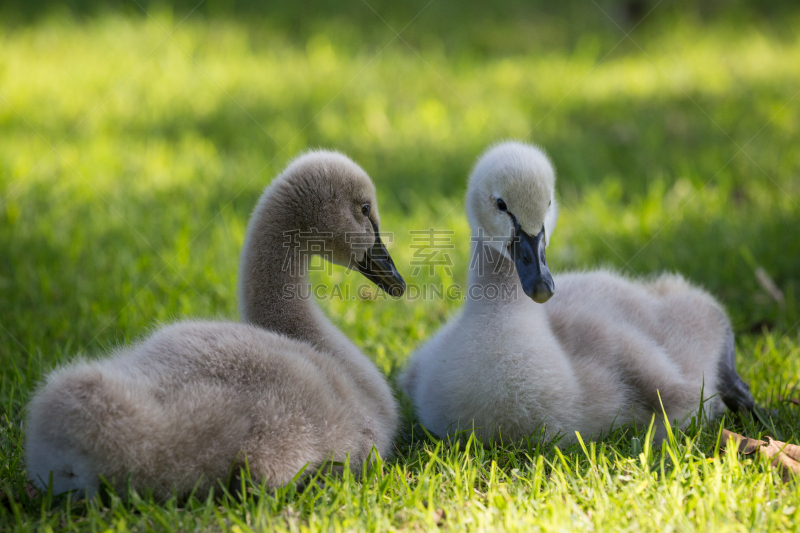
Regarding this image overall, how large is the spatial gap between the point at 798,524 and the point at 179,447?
1.94 m

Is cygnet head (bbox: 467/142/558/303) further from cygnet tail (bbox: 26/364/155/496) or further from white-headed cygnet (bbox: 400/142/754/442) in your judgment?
cygnet tail (bbox: 26/364/155/496)

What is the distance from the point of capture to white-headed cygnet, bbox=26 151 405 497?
225cm

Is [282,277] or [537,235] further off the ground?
[537,235]

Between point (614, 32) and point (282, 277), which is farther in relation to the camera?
point (614, 32)

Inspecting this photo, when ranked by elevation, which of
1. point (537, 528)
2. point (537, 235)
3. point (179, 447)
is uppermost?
point (537, 235)

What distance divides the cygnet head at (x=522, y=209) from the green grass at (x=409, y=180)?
2.19 feet

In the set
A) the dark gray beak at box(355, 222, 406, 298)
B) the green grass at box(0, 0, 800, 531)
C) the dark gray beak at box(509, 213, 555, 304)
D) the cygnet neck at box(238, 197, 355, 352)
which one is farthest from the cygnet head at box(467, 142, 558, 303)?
the cygnet neck at box(238, 197, 355, 352)

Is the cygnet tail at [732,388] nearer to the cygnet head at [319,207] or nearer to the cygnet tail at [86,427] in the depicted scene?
the cygnet head at [319,207]

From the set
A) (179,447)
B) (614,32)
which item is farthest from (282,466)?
(614,32)

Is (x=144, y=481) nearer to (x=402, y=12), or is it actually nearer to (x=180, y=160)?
(x=180, y=160)

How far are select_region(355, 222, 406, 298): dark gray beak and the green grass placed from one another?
0.63 m

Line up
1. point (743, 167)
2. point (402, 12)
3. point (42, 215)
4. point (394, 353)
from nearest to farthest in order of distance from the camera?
point (394, 353) < point (42, 215) < point (743, 167) < point (402, 12)

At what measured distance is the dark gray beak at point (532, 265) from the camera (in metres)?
2.80

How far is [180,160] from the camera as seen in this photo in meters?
6.41
